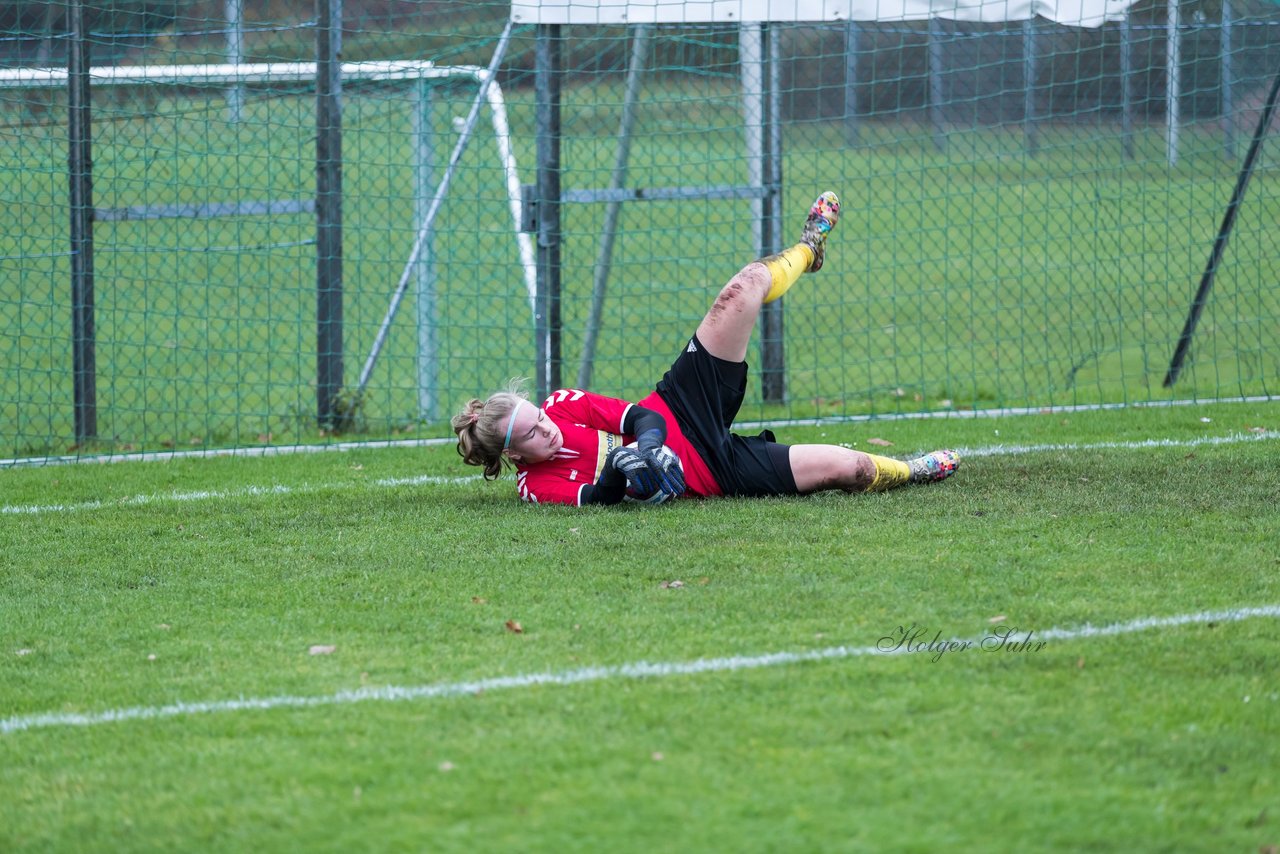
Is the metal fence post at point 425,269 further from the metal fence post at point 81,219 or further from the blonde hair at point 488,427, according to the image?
the blonde hair at point 488,427

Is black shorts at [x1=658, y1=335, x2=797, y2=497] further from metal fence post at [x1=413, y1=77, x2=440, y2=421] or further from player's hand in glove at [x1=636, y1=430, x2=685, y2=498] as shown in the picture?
metal fence post at [x1=413, y1=77, x2=440, y2=421]

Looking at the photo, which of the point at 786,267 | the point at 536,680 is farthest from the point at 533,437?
the point at 536,680

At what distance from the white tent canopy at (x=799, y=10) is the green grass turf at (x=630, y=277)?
678 millimetres

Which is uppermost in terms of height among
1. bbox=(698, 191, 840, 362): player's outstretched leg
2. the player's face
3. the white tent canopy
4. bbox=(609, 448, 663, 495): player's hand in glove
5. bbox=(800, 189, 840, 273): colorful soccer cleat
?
the white tent canopy

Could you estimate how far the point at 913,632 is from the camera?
3828mm

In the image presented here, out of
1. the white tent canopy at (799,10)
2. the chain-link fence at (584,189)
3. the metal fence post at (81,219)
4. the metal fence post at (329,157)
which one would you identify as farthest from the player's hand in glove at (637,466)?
the metal fence post at (81,219)

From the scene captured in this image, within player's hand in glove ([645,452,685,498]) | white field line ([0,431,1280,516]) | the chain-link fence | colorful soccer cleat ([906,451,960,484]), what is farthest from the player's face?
the chain-link fence

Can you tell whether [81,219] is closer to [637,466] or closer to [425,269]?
[425,269]

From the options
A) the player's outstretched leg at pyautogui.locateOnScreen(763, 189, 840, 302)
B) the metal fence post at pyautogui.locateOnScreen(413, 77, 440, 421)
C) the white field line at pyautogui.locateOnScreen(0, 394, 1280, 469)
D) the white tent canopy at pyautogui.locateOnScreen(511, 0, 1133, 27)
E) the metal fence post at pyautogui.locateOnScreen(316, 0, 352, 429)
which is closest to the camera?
the player's outstretched leg at pyautogui.locateOnScreen(763, 189, 840, 302)

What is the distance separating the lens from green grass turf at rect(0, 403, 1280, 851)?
278 cm

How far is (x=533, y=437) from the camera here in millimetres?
5605

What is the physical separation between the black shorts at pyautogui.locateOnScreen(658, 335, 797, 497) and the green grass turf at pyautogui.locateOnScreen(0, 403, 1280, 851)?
245 millimetres

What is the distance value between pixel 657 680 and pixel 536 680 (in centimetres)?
31

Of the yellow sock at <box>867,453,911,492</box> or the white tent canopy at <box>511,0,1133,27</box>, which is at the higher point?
the white tent canopy at <box>511,0,1133,27</box>
